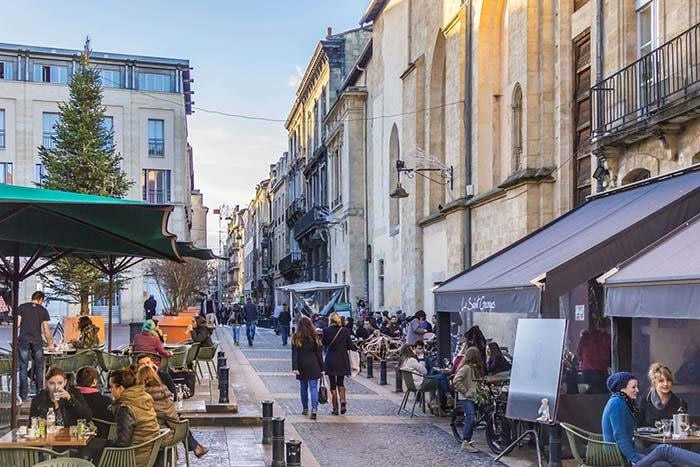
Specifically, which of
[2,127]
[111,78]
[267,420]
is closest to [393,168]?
[267,420]

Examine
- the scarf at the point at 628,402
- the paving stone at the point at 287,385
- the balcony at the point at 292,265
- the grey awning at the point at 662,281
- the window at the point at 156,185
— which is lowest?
the paving stone at the point at 287,385

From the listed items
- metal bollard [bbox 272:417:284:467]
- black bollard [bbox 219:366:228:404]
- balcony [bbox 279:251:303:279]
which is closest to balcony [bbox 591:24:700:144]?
metal bollard [bbox 272:417:284:467]

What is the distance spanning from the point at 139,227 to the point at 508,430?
588 centimetres

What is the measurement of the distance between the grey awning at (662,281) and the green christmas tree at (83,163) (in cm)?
2340

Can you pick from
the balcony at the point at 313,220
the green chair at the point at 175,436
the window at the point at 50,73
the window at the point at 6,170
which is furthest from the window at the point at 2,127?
the green chair at the point at 175,436

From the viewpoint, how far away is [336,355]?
14.0 meters

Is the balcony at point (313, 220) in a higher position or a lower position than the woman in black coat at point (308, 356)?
higher

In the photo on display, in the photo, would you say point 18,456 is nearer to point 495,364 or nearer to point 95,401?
point 95,401

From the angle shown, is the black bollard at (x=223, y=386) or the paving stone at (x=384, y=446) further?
the black bollard at (x=223, y=386)

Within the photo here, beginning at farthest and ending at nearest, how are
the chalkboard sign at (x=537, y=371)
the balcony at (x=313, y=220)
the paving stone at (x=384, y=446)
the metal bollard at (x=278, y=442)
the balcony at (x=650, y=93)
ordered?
1. the balcony at (x=313, y=220)
2. the balcony at (x=650, y=93)
3. the paving stone at (x=384, y=446)
4. the chalkboard sign at (x=537, y=371)
5. the metal bollard at (x=278, y=442)

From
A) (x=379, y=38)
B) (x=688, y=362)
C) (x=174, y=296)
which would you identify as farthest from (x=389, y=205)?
(x=688, y=362)

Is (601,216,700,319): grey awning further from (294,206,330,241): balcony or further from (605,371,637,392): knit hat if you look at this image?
(294,206,330,241): balcony

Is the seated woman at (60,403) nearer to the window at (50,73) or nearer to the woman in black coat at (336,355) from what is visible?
the woman in black coat at (336,355)

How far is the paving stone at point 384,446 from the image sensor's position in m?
10.5
